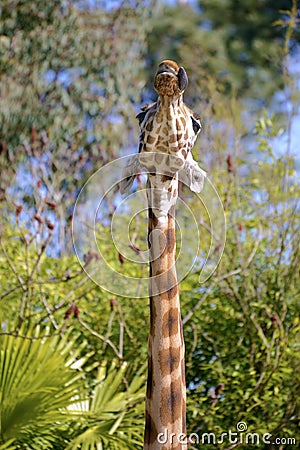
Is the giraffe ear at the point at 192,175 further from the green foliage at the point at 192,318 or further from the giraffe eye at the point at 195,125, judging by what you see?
the green foliage at the point at 192,318

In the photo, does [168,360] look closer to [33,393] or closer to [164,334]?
[164,334]

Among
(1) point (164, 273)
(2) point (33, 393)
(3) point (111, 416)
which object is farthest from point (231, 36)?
(1) point (164, 273)

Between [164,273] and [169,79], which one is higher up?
[169,79]

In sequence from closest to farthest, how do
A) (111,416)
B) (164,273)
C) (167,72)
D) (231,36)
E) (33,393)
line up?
(167,72)
(164,273)
(33,393)
(111,416)
(231,36)

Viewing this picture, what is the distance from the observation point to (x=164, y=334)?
142 centimetres

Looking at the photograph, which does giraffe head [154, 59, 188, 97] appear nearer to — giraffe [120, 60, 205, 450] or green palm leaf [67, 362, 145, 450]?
giraffe [120, 60, 205, 450]

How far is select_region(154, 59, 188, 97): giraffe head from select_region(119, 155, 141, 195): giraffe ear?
15 cm

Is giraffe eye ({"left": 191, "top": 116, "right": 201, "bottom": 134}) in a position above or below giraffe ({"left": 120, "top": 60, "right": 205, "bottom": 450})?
above

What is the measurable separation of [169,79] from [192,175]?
20cm

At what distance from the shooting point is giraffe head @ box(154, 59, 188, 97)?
4.29ft

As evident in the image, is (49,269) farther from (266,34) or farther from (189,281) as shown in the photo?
(266,34)

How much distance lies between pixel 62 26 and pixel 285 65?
379 centimetres

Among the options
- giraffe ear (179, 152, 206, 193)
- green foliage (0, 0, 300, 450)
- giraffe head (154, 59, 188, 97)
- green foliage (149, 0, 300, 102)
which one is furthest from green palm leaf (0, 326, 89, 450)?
green foliage (149, 0, 300, 102)

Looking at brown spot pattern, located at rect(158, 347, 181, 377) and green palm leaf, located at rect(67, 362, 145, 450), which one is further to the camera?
green palm leaf, located at rect(67, 362, 145, 450)
